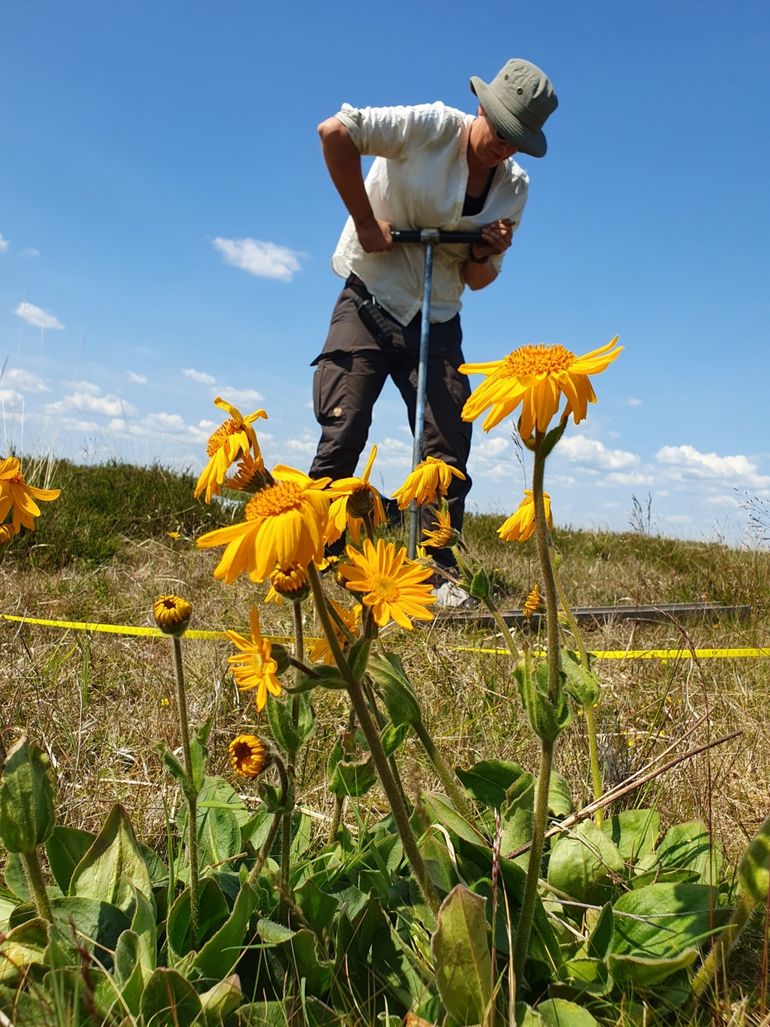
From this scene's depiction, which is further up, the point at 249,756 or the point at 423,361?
the point at 423,361

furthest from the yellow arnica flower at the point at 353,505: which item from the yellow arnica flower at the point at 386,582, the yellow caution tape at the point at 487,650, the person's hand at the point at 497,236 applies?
the person's hand at the point at 497,236

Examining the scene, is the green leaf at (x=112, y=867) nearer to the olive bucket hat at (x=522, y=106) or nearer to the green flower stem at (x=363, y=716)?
the green flower stem at (x=363, y=716)

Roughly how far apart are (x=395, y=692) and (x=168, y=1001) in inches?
20.6

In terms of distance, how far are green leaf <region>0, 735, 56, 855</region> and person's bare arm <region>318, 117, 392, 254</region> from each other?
4.04 meters

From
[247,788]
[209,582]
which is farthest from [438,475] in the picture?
[209,582]

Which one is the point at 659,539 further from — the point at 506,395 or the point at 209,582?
the point at 506,395

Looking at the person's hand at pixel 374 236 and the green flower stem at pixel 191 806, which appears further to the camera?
the person's hand at pixel 374 236

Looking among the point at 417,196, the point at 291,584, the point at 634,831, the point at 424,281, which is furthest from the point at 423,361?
the point at 291,584

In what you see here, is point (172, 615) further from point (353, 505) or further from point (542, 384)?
point (542, 384)

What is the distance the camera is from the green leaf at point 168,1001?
1.06 metres

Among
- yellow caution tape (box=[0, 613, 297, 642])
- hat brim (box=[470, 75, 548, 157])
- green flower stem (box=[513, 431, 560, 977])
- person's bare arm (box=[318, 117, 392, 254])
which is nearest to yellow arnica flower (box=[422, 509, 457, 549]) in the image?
green flower stem (box=[513, 431, 560, 977])

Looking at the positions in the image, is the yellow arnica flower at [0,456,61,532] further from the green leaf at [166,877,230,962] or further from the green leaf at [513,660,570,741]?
the green leaf at [513,660,570,741]

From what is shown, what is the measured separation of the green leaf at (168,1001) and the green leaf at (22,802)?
0.26 m

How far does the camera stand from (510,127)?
14.8 feet
